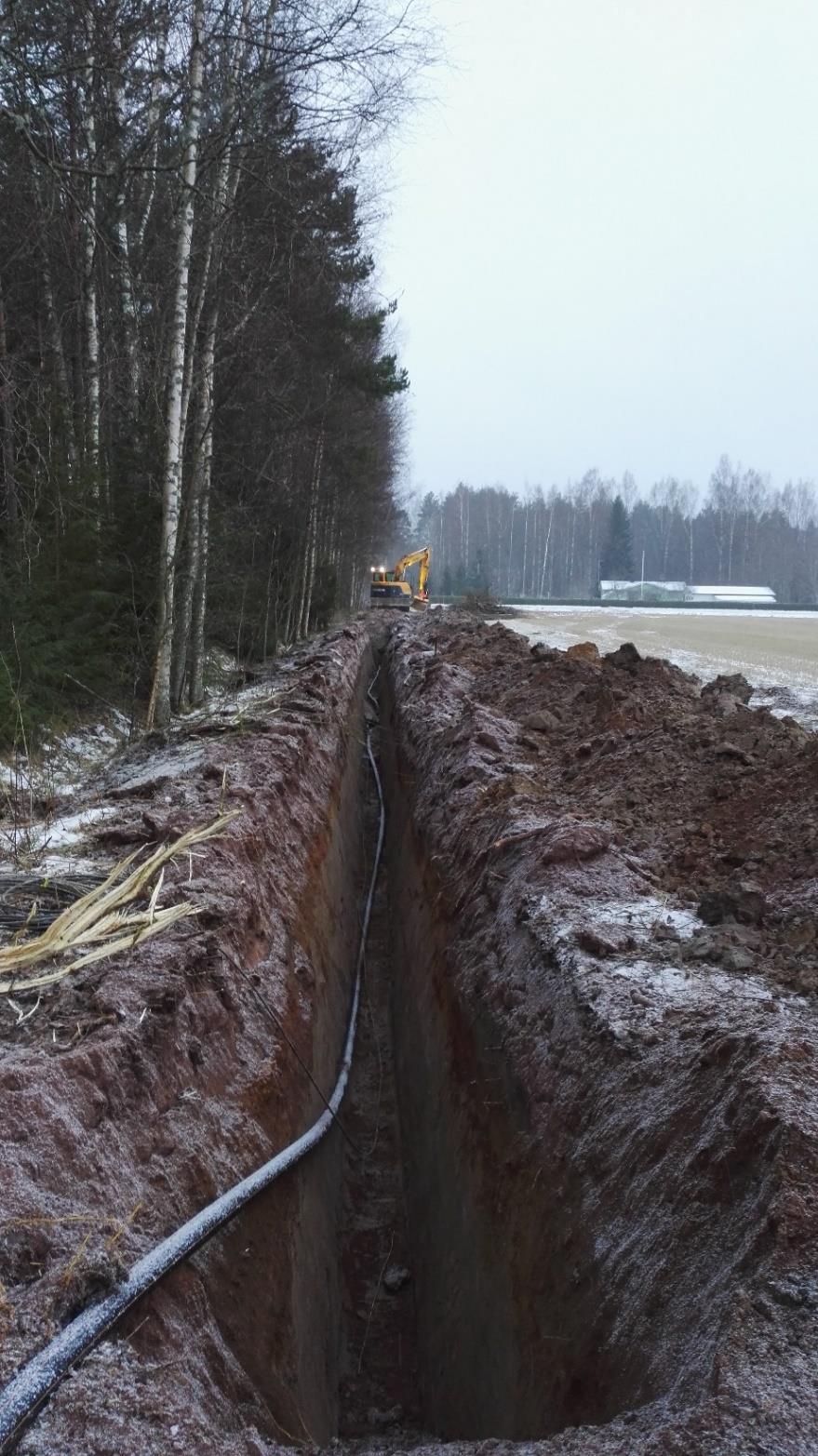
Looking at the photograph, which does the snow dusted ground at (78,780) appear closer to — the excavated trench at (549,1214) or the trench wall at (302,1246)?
the trench wall at (302,1246)

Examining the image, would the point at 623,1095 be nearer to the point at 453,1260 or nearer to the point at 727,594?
the point at 453,1260

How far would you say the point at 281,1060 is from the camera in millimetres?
3719

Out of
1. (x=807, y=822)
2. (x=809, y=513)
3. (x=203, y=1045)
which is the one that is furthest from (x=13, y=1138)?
(x=809, y=513)

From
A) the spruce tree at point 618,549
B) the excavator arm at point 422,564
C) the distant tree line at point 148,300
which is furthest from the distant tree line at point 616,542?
the distant tree line at point 148,300

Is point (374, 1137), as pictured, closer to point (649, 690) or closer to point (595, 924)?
point (595, 924)

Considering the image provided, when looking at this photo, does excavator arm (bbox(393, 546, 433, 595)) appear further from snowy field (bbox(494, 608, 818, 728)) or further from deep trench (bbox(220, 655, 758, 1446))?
deep trench (bbox(220, 655, 758, 1446))

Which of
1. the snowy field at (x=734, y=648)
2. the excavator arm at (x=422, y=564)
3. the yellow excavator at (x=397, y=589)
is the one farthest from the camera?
the yellow excavator at (x=397, y=589)

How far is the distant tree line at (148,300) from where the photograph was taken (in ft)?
22.5

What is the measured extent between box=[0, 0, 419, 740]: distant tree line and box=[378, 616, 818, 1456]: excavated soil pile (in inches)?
167

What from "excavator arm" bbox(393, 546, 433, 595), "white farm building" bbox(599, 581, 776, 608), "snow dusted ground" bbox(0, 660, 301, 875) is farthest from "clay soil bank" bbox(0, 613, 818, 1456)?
"white farm building" bbox(599, 581, 776, 608)

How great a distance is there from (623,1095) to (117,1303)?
1.37 m

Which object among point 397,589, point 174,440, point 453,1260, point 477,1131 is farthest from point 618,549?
point 453,1260

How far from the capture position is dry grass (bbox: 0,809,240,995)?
9.78 ft

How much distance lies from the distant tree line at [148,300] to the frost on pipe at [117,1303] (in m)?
4.71
